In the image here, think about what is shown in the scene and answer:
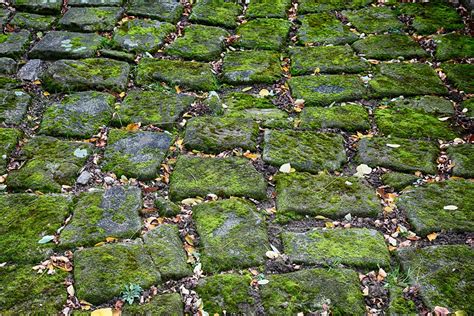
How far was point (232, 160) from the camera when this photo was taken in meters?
2.97

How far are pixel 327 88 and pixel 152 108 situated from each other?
1225 mm

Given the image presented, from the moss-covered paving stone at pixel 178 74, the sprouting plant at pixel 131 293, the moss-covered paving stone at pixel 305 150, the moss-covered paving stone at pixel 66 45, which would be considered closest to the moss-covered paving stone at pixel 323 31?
the moss-covered paving stone at pixel 178 74

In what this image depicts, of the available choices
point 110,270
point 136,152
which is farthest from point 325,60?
point 110,270

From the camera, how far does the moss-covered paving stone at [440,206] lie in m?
2.59

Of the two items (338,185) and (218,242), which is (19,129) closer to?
(218,242)

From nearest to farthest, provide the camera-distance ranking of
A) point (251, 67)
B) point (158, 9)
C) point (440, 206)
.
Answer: point (440, 206) < point (251, 67) < point (158, 9)

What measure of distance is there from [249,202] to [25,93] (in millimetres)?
1795

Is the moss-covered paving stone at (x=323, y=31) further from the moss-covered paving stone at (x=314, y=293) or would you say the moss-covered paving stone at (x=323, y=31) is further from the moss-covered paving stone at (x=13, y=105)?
the moss-covered paving stone at (x=314, y=293)

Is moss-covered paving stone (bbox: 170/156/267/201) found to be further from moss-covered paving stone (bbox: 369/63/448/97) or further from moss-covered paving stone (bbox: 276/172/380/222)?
moss-covered paving stone (bbox: 369/63/448/97)

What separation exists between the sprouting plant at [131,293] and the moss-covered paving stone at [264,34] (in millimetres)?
2473

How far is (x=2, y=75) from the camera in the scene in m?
3.66

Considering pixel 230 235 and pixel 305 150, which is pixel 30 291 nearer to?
pixel 230 235

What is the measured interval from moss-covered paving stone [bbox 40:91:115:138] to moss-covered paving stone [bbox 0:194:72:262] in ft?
1.98

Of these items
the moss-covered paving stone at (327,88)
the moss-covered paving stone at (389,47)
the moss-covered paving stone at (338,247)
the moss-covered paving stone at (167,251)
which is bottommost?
the moss-covered paving stone at (167,251)
